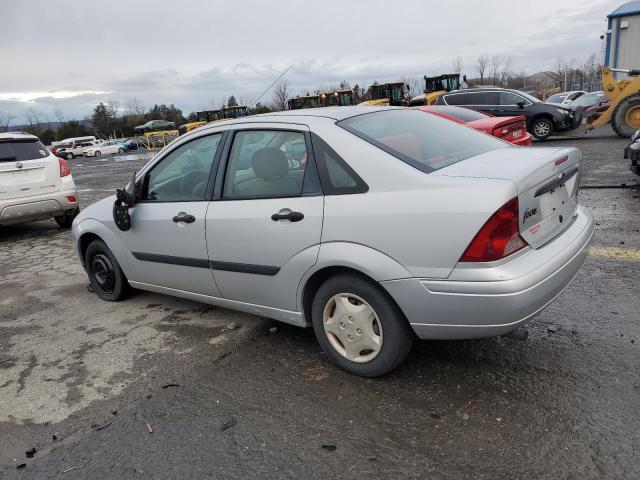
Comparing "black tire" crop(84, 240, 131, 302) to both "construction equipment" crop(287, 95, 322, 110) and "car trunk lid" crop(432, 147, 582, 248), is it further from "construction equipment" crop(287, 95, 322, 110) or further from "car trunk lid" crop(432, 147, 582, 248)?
"construction equipment" crop(287, 95, 322, 110)

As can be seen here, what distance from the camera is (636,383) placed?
2812 mm

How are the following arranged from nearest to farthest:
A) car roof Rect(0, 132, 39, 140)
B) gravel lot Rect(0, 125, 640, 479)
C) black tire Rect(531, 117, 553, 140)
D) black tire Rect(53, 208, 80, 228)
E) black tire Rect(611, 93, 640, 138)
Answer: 1. gravel lot Rect(0, 125, 640, 479)
2. car roof Rect(0, 132, 39, 140)
3. black tire Rect(53, 208, 80, 228)
4. black tire Rect(611, 93, 640, 138)
5. black tire Rect(531, 117, 553, 140)

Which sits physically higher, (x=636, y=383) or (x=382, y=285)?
(x=382, y=285)

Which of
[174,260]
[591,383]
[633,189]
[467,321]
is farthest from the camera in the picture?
[633,189]

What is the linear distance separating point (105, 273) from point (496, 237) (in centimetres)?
369

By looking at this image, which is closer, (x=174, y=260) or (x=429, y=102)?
(x=174, y=260)

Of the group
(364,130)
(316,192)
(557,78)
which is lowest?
(316,192)

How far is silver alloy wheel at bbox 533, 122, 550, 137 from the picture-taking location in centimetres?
1560

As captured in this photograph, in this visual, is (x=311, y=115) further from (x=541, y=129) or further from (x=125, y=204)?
(x=541, y=129)

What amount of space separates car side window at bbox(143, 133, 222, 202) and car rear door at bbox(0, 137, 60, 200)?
4.76 metres

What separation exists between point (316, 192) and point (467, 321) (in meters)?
1.13

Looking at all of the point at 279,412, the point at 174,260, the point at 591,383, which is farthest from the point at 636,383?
the point at 174,260

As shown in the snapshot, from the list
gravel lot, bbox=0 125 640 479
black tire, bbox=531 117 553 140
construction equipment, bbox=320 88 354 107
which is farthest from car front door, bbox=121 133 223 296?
construction equipment, bbox=320 88 354 107

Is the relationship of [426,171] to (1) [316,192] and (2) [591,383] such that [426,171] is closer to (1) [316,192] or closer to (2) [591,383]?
(1) [316,192]
